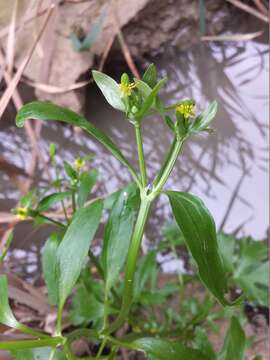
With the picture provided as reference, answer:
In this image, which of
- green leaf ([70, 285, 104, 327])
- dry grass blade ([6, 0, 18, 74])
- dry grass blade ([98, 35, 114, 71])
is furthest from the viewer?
dry grass blade ([98, 35, 114, 71])

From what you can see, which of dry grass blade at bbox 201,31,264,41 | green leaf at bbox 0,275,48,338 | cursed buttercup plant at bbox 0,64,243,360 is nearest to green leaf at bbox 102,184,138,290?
cursed buttercup plant at bbox 0,64,243,360

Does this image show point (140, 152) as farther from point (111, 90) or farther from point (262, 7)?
point (262, 7)

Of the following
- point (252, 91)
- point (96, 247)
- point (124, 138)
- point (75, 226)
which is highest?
point (252, 91)

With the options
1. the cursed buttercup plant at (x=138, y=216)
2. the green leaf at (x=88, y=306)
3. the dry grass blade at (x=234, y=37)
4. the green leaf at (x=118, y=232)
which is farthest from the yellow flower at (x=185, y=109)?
the dry grass blade at (x=234, y=37)

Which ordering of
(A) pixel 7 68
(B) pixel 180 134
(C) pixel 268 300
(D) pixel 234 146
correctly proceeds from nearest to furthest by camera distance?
(B) pixel 180 134 < (C) pixel 268 300 < (A) pixel 7 68 < (D) pixel 234 146

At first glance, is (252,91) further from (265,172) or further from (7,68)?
(7,68)

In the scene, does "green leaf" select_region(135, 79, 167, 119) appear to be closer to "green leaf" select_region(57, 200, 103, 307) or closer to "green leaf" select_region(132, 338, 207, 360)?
A: "green leaf" select_region(57, 200, 103, 307)

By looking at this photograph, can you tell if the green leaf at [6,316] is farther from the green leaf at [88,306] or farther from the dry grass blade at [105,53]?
the dry grass blade at [105,53]

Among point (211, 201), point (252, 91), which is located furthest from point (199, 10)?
point (211, 201)
